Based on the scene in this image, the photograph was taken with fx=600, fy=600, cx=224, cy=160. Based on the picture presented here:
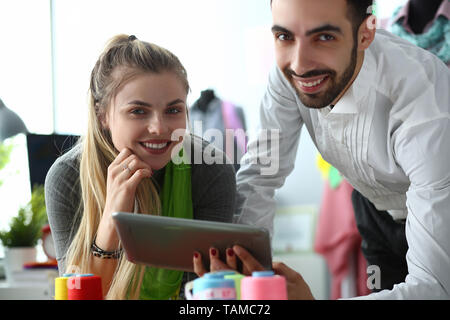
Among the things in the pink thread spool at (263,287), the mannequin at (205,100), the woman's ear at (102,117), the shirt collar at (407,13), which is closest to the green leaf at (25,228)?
the mannequin at (205,100)

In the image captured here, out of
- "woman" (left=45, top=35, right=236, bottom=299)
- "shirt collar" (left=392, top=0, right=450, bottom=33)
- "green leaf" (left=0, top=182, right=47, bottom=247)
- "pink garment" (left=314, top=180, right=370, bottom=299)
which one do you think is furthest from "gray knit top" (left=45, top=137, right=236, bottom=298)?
"pink garment" (left=314, top=180, right=370, bottom=299)

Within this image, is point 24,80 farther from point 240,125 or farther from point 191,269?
point 191,269

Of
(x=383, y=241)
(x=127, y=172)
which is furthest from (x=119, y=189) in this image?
(x=383, y=241)

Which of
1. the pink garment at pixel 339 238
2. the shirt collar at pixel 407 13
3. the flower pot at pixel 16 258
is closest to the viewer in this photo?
the flower pot at pixel 16 258

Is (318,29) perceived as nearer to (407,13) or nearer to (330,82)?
(330,82)

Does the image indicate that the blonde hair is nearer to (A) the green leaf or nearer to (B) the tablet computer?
(B) the tablet computer

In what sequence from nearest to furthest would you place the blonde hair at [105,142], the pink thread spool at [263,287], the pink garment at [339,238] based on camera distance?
the pink thread spool at [263,287] → the blonde hair at [105,142] → the pink garment at [339,238]

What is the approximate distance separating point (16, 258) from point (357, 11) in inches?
44.6

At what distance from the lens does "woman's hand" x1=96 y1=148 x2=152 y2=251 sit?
39.1 inches

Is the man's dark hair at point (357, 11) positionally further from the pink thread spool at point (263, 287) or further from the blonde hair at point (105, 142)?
the pink thread spool at point (263, 287)

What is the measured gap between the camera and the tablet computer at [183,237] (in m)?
0.80

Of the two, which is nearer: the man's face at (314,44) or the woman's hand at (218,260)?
the woman's hand at (218,260)

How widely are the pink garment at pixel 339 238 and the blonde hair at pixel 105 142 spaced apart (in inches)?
49.8
